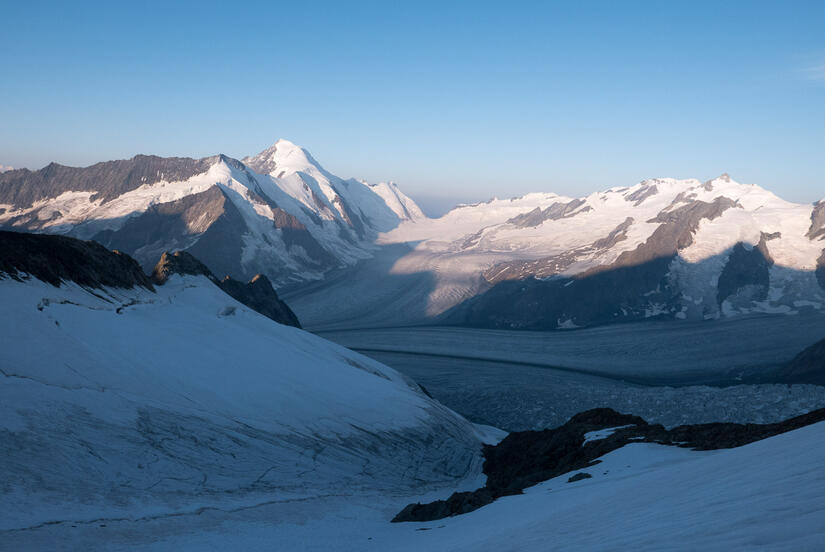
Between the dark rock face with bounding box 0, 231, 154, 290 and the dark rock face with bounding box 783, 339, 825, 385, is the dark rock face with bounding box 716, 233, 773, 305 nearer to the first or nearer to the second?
the dark rock face with bounding box 783, 339, 825, 385

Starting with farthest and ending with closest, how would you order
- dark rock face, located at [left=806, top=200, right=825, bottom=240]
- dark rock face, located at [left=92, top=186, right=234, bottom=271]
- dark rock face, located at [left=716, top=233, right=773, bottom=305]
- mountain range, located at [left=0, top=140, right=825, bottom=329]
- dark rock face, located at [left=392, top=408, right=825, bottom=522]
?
dark rock face, located at [left=92, top=186, right=234, bottom=271] → dark rock face, located at [left=806, top=200, right=825, bottom=240] → mountain range, located at [left=0, top=140, right=825, bottom=329] → dark rock face, located at [left=716, top=233, right=773, bottom=305] → dark rock face, located at [left=392, top=408, right=825, bottom=522]

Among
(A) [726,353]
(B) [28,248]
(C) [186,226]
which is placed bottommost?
(A) [726,353]

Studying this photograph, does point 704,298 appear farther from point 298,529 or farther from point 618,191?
point 618,191

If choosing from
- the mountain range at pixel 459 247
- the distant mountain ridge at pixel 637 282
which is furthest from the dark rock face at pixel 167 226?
the distant mountain ridge at pixel 637 282

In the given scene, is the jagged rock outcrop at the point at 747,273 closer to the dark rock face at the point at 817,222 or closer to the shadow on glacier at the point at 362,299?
the dark rock face at the point at 817,222

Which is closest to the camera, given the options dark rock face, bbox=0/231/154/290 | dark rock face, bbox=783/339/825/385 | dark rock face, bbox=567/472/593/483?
dark rock face, bbox=567/472/593/483

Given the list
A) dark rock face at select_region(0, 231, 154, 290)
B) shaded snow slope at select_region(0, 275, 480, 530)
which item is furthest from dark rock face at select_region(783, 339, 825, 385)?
dark rock face at select_region(0, 231, 154, 290)

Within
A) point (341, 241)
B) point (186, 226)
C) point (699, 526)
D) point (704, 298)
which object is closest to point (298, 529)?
point (699, 526)
